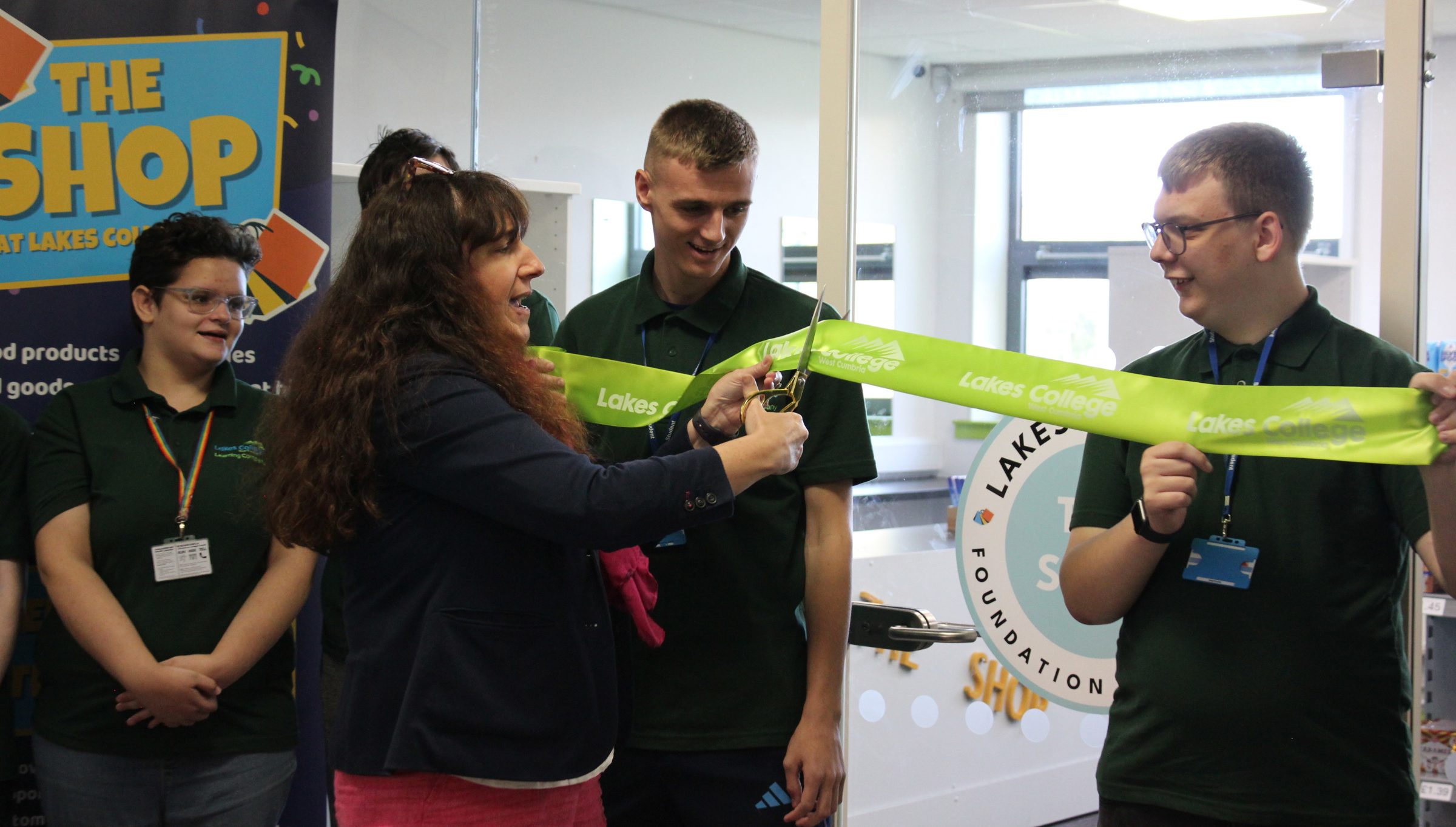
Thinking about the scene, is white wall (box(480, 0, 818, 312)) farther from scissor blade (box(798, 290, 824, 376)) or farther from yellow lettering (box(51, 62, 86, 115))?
scissor blade (box(798, 290, 824, 376))

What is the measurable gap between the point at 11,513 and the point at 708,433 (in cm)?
192

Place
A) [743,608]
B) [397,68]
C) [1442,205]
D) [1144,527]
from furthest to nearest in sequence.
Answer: [397,68]
[1442,205]
[743,608]
[1144,527]

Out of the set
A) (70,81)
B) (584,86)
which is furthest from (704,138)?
(584,86)

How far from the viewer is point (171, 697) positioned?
254cm


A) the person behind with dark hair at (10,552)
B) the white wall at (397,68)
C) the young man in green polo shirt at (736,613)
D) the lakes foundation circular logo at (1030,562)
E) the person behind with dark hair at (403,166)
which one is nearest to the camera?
the young man in green polo shirt at (736,613)

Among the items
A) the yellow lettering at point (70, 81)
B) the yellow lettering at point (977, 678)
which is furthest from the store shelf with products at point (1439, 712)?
the yellow lettering at point (70, 81)

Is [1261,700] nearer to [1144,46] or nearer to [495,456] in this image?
[495,456]

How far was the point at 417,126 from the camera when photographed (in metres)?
4.70

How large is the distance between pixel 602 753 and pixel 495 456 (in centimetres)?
50

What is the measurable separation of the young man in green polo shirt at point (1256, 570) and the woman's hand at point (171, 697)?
1928mm

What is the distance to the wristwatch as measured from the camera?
1704mm

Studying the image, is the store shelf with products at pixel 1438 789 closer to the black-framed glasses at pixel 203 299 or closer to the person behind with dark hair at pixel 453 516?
the person behind with dark hair at pixel 453 516

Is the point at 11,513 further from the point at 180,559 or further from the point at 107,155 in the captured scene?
the point at 107,155

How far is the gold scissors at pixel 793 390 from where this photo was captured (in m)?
1.82
